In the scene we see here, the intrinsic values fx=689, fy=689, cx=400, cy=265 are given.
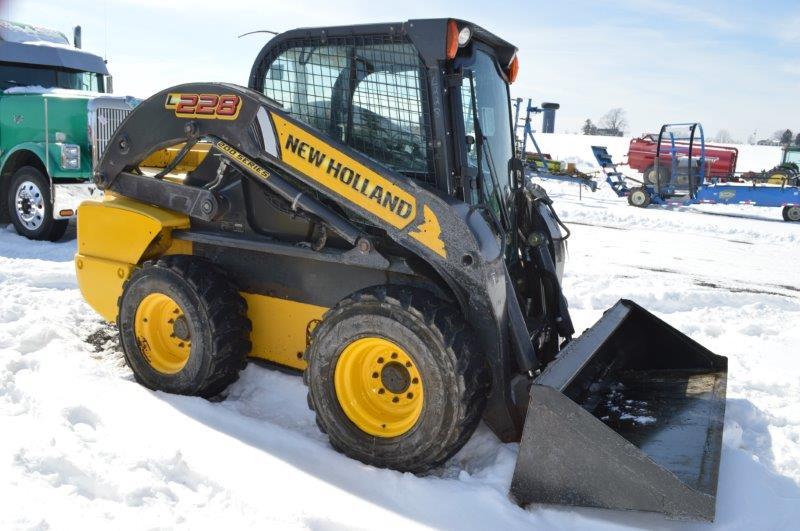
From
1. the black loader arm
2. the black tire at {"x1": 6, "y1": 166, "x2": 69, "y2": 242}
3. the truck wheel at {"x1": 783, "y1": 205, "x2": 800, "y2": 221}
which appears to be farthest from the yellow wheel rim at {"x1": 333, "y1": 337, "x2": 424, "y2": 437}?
the truck wheel at {"x1": 783, "y1": 205, "x2": 800, "y2": 221}

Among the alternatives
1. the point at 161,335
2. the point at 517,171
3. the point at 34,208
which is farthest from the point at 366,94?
the point at 34,208

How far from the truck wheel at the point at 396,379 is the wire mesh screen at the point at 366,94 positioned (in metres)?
0.80

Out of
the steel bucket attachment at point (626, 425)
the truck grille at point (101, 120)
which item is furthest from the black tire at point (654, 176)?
the steel bucket attachment at point (626, 425)

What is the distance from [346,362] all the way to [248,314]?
3.36ft

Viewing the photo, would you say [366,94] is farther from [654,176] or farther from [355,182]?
[654,176]

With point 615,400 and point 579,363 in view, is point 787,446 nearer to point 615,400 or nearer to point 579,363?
point 615,400

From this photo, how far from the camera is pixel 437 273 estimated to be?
3.44m

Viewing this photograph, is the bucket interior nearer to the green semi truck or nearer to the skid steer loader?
the skid steer loader

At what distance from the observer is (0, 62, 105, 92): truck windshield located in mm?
9180

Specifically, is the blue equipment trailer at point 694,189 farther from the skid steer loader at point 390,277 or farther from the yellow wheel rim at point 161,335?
the yellow wheel rim at point 161,335

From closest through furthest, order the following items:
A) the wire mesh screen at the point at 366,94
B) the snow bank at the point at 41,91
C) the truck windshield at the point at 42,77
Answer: the wire mesh screen at the point at 366,94
the snow bank at the point at 41,91
the truck windshield at the point at 42,77

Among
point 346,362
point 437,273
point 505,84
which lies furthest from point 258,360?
point 505,84

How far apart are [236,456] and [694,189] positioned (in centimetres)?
1538

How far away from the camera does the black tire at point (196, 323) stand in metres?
3.81
